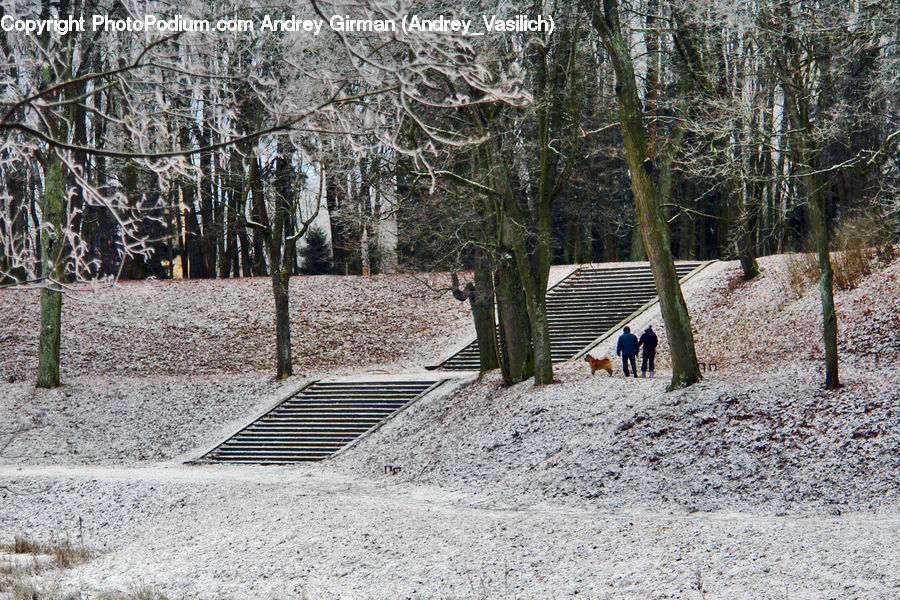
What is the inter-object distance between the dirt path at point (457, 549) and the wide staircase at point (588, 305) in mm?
11879

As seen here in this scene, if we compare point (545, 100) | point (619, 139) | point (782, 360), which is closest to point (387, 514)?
point (545, 100)

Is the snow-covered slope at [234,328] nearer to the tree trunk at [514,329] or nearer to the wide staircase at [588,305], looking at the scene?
the wide staircase at [588,305]

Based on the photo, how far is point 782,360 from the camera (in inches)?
713

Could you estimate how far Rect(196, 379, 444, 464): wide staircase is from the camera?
1858 centimetres

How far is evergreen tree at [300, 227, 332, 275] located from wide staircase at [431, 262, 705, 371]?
13609mm

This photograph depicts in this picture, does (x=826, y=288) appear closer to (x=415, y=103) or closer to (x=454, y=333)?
(x=415, y=103)

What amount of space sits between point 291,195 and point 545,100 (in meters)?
9.56

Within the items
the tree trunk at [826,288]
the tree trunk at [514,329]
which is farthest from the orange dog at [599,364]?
the tree trunk at [826,288]

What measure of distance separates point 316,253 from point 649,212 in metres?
27.1

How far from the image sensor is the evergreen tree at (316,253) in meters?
39.0

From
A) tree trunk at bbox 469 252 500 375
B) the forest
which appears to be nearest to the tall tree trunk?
the forest

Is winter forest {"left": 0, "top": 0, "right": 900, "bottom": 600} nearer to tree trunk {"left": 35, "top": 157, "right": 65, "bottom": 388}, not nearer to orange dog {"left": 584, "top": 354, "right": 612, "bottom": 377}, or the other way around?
tree trunk {"left": 35, "top": 157, "right": 65, "bottom": 388}

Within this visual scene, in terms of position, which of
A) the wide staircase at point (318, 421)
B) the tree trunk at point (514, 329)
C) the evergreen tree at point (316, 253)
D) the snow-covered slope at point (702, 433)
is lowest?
the wide staircase at point (318, 421)

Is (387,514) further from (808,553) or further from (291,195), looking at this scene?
(291,195)
